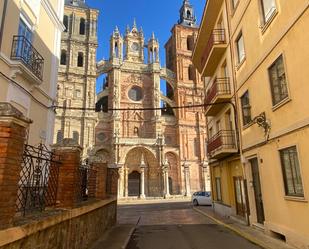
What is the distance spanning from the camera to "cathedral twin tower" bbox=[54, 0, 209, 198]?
39781mm

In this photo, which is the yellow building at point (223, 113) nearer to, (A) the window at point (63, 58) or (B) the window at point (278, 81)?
(B) the window at point (278, 81)

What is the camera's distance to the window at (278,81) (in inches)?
338

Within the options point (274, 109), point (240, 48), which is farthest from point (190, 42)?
point (274, 109)

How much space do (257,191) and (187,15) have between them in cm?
5030

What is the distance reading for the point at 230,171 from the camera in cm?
1549

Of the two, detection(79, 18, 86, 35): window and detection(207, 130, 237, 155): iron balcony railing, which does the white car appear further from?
detection(79, 18, 86, 35): window

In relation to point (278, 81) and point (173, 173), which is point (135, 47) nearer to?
point (173, 173)

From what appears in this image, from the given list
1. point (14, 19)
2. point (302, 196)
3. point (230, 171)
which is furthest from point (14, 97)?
point (230, 171)

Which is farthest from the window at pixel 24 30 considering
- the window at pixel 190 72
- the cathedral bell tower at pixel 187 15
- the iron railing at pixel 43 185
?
the cathedral bell tower at pixel 187 15

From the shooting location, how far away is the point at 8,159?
146 inches

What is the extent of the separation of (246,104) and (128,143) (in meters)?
28.6

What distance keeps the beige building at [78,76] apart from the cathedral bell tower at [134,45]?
5719 mm

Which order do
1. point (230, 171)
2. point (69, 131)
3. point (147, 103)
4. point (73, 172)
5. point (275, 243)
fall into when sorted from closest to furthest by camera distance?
point (73, 172), point (275, 243), point (230, 171), point (69, 131), point (147, 103)

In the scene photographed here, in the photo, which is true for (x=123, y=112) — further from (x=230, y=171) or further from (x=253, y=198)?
(x=253, y=198)
